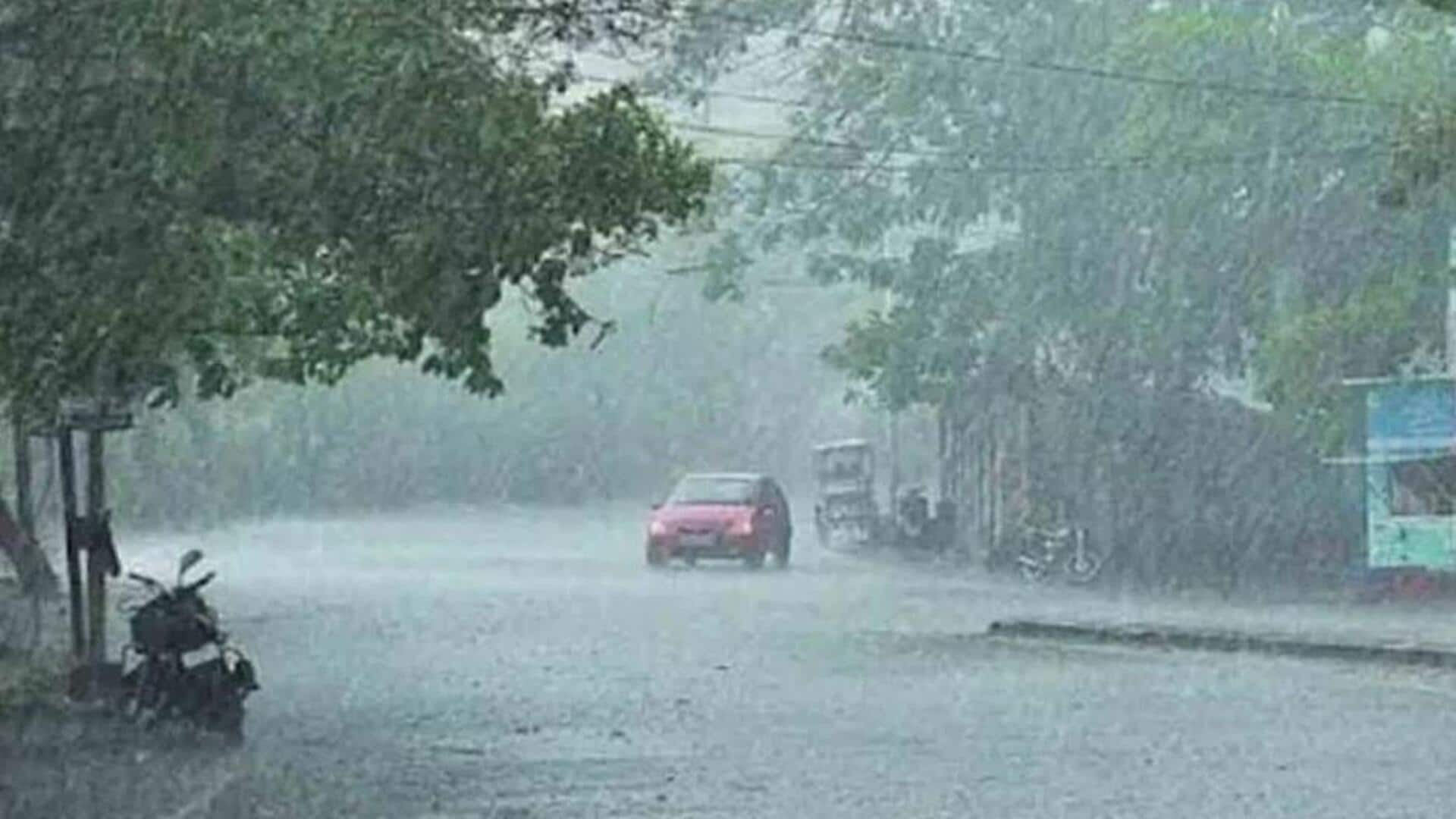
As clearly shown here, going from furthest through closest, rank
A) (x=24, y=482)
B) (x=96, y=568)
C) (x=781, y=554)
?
(x=781, y=554) < (x=24, y=482) < (x=96, y=568)

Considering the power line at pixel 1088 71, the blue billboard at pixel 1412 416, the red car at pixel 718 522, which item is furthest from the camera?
the red car at pixel 718 522

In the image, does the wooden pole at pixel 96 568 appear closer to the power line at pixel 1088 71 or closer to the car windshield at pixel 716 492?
the power line at pixel 1088 71

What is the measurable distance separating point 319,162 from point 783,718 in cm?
817

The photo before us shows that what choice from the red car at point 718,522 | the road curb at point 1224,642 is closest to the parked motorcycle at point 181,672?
the road curb at point 1224,642

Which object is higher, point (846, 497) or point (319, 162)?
point (319, 162)

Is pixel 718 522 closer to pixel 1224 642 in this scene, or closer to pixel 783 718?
pixel 1224 642

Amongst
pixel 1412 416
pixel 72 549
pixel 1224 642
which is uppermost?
pixel 1412 416

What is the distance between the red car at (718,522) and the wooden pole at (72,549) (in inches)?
946

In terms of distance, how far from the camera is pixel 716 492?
47375 mm

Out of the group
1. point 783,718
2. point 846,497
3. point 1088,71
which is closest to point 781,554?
point 846,497

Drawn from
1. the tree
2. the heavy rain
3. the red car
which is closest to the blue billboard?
the heavy rain

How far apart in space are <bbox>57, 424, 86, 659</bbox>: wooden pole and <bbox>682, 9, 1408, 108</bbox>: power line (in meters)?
13.3

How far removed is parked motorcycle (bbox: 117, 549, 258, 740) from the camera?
19766mm

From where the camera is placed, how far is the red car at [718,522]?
47.5 m
